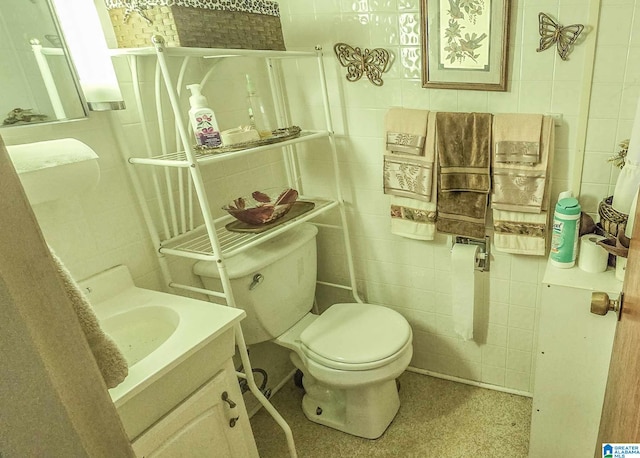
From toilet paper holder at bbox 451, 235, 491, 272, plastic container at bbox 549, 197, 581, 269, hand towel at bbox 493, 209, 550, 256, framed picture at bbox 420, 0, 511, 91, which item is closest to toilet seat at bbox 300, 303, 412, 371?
toilet paper holder at bbox 451, 235, 491, 272

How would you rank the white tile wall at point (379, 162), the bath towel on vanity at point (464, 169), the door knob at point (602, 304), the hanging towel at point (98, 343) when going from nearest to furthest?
the hanging towel at point (98, 343)
the door knob at point (602, 304)
the white tile wall at point (379, 162)
the bath towel on vanity at point (464, 169)

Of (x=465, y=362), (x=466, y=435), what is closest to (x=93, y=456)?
(x=466, y=435)

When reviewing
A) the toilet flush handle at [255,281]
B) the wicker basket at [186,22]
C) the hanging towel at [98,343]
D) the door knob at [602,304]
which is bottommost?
the toilet flush handle at [255,281]

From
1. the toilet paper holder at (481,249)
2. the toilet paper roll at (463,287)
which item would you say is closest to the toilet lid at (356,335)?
the toilet paper roll at (463,287)

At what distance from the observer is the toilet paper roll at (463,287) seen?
62.4 inches

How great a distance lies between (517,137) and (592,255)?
17.1 inches

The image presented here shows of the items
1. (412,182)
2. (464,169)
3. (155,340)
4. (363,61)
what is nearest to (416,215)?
(412,182)

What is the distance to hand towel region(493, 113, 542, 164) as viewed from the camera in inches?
51.9

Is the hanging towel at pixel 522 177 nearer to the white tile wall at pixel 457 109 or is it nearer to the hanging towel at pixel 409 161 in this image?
the white tile wall at pixel 457 109

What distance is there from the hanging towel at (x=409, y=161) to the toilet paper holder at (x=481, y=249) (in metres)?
0.23

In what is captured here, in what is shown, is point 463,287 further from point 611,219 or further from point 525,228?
point 611,219

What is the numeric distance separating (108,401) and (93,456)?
0.16 feet

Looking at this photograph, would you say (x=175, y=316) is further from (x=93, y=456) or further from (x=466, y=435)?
(x=466, y=435)

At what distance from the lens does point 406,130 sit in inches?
59.4
